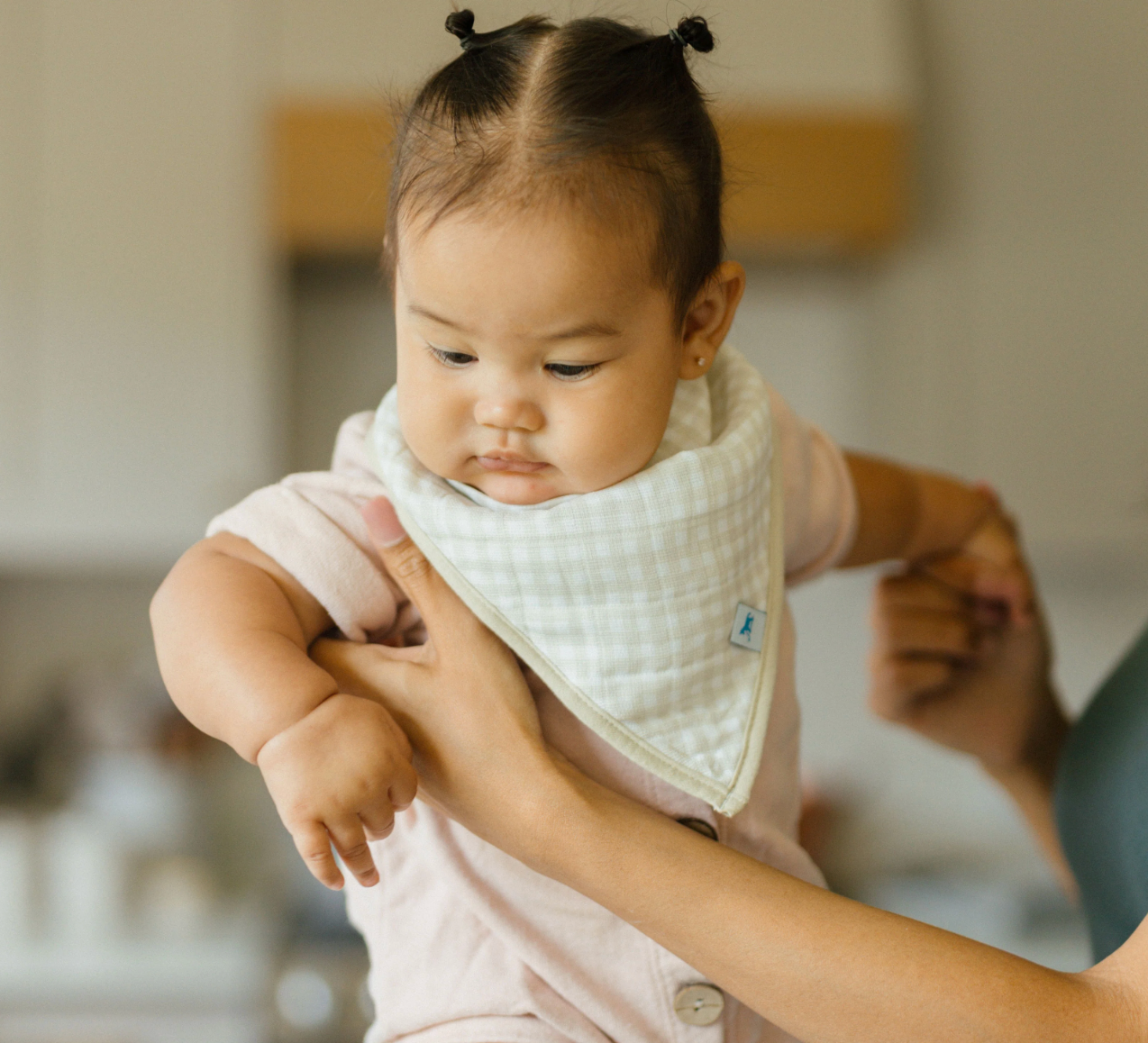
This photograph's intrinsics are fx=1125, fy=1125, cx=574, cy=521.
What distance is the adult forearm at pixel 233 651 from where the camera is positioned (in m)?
0.52

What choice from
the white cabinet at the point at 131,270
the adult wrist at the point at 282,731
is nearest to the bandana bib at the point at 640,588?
the adult wrist at the point at 282,731

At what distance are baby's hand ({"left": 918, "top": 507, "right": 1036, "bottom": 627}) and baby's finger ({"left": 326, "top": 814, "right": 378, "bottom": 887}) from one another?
1.92 ft

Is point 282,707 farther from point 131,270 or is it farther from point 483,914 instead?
point 131,270

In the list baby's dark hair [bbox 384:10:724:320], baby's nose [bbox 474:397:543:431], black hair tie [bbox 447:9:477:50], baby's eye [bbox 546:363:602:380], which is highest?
black hair tie [bbox 447:9:477:50]

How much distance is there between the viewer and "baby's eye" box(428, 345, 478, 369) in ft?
1.83

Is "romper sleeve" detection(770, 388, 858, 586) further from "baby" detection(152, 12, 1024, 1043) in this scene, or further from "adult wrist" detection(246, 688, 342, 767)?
"adult wrist" detection(246, 688, 342, 767)

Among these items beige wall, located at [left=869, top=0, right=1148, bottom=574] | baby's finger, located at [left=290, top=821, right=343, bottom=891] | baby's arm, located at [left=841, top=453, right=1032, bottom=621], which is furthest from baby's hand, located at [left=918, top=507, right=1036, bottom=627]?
beige wall, located at [left=869, top=0, right=1148, bottom=574]

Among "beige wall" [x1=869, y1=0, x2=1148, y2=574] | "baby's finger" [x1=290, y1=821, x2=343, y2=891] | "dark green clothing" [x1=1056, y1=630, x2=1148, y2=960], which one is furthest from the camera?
"beige wall" [x1=869, y1=0, x2=1148, y2=574]

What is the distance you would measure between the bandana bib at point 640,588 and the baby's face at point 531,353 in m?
0.02

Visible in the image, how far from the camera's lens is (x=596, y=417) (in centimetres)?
57

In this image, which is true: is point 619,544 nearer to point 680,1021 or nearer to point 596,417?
point 596,417

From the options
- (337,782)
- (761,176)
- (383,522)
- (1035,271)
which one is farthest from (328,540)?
(1035,271)

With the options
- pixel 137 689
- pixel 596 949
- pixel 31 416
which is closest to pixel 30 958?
pixel 137 689

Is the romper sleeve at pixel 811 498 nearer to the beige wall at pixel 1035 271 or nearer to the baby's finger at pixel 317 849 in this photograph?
the baby's finger at pixel 317 849
